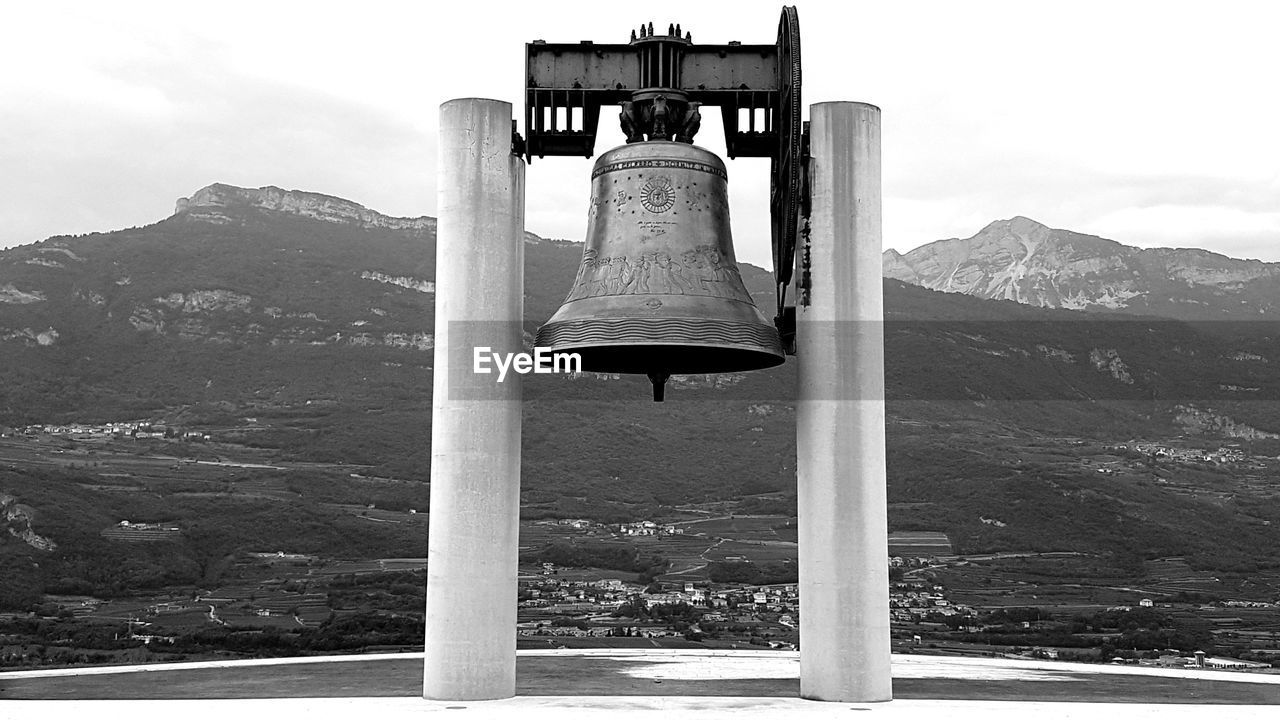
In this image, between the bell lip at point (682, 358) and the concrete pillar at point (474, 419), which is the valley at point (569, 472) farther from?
the bell lip at point (682, 358)

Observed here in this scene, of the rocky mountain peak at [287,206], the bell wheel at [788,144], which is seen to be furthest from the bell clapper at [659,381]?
the rocky mountain peak at [287,206]

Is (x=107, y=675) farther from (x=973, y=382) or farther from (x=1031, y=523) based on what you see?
(x=973, y=382)

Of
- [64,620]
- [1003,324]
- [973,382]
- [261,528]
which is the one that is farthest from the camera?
[1003,324]

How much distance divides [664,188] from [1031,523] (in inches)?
3311

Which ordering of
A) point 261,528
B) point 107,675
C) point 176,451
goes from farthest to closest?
point 176,451 < point 261,528 < point 107,675

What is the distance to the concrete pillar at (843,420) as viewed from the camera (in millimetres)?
12531

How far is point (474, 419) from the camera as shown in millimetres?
12758

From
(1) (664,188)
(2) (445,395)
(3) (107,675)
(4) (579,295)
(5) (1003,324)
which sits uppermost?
(5) (1003,324)

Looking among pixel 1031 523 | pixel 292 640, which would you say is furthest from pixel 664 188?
pixel 1031 523

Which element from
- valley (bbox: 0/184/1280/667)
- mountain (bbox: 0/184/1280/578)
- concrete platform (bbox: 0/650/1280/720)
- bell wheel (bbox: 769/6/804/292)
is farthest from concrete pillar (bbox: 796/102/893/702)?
mountain (bbox: 0/184/1280/578)

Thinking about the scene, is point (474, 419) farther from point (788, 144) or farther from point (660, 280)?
point (788, 144)

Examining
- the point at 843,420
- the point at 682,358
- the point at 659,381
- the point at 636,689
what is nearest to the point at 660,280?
the point at 682,358

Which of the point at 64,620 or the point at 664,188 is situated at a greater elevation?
the point at 664,188

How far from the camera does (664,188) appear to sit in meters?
12.5
